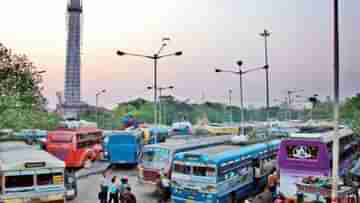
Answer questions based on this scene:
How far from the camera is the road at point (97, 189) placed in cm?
1659

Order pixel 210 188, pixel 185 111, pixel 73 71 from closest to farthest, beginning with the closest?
pixel 210 188 < pixel 185 111 < pixel 73 71

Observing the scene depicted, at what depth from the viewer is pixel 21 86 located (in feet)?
76.5

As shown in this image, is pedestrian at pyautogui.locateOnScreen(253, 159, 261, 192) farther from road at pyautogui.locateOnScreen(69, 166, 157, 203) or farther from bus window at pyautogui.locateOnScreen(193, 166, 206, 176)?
Answer: road at pyautogui.locateOnScreen(69, 166, 157, 203)

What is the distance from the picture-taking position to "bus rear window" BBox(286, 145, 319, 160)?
1293 centimetres

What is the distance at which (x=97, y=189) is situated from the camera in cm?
1889

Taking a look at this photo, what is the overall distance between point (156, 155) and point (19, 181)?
726 centimetres

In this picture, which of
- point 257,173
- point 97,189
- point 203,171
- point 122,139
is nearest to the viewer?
point 203,171

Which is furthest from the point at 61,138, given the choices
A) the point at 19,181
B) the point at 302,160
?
the point at 302,160

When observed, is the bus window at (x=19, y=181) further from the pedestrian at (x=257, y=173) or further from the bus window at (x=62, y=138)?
the bus window at (x=62, y=138)

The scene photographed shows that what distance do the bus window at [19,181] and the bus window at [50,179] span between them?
9.2 inches

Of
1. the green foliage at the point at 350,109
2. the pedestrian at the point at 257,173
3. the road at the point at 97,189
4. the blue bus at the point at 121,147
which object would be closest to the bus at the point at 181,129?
the green foliage at the point at 350,109

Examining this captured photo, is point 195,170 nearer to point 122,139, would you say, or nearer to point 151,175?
point 151,175

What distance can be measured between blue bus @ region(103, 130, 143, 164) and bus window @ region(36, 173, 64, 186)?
1203cm

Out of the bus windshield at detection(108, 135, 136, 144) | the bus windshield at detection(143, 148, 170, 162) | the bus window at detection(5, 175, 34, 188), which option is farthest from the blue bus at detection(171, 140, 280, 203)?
the bus windshield at detection(108, 135, 136, 144)
